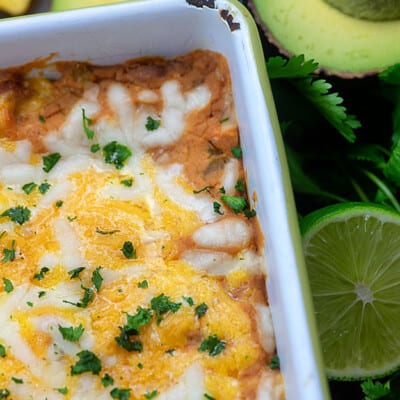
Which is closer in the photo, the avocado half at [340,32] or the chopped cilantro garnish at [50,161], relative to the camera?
the chopped cilantro garnish at [50,161]

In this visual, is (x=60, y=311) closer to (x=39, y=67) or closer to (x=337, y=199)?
(x=39, y=67)

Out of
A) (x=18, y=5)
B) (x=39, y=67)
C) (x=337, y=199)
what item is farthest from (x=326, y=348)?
(x=18, y=5)

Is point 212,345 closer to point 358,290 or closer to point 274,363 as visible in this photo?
point 274,363

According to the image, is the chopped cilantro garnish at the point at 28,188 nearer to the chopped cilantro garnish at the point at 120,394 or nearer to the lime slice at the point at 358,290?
the chopped cilantro garnish at the point at 120,394

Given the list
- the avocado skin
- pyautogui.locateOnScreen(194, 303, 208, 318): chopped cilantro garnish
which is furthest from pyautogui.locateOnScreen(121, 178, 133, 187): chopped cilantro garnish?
the avocado skin

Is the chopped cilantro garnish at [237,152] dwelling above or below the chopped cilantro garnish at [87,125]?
below

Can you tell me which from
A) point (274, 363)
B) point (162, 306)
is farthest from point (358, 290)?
point (162, 306)

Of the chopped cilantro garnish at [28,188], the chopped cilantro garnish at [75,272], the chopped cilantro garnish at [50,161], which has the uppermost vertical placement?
the chopped cilantro garnish at [50,161]

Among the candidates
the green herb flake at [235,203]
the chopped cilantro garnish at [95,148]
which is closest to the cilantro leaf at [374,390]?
the green herb flake at [235,203]
